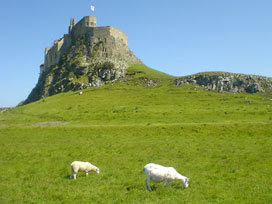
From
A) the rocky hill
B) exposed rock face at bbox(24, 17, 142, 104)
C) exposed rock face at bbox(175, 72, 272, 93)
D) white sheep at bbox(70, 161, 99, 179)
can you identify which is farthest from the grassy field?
exposed rock face at bbox(24, 17, 142, 104)

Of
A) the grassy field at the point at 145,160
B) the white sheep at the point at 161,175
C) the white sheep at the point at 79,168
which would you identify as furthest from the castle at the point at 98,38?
the white sheep at the point at 161,175

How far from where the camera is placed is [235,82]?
255 ft

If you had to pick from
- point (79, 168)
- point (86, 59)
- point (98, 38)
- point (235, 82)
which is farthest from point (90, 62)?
point (79, 168)

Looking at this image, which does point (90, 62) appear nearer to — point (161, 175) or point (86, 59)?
point (86, 59)

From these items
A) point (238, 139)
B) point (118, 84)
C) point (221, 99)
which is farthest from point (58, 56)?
point (238, 139)

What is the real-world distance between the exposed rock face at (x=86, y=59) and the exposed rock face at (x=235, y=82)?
149ft

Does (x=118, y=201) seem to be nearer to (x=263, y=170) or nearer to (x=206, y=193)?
(x=206, y=193)

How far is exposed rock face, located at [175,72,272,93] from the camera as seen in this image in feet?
244

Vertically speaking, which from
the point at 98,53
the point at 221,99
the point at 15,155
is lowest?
the point at 15,155

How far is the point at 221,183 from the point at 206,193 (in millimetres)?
2266

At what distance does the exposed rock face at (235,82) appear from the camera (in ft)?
244

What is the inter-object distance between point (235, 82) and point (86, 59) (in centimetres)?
8410

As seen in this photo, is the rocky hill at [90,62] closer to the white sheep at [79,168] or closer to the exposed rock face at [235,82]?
the exposed rock face at [235,82]

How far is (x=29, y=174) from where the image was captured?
58.0 feet
